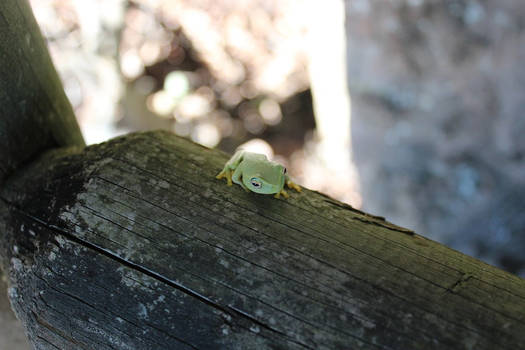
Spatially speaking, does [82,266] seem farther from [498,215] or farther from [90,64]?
[90,64]

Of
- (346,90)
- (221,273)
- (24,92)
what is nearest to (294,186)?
(221,273)

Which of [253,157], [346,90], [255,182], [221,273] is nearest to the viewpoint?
[221,273]

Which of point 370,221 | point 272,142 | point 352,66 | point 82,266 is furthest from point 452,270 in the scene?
point 272,142

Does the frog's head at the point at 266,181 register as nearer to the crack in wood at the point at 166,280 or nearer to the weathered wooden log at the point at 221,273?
the weathered wooden log at the point at 221,273

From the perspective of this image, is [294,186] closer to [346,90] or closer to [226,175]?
[226,175]

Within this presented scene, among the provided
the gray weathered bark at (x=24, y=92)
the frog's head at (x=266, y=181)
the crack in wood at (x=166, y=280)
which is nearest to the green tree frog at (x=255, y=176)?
the frog's head at (x=266, y=181)

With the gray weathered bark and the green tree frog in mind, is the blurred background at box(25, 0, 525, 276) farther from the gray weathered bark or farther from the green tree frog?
the gray weathered bark
